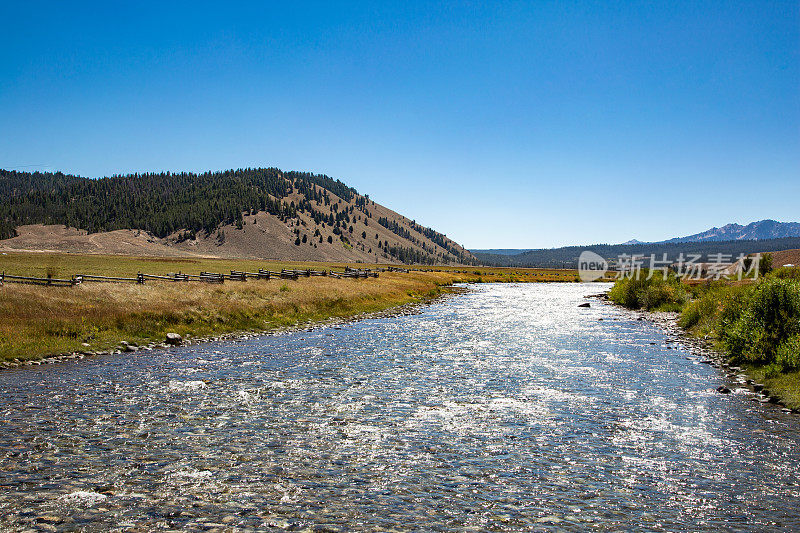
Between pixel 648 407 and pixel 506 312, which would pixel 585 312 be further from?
pixel 648 407

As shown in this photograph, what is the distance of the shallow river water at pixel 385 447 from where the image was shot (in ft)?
32.9

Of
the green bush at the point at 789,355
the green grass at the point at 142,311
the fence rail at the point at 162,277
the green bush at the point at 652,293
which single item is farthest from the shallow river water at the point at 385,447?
the green bush at the point at 652,293

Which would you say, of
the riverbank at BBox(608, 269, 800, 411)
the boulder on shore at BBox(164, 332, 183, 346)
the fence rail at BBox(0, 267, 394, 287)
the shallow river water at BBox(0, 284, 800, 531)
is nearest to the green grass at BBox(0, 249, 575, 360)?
the boulder on shore at BBox(164, 332, 183, 346)

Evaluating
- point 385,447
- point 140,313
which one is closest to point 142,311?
point 140,313

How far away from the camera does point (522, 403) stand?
18703 millimetres

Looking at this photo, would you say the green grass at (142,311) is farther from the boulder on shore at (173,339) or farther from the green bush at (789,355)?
the green bush at (789,355)

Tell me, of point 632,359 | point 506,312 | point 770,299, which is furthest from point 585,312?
point 770,299

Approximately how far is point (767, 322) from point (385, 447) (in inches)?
828

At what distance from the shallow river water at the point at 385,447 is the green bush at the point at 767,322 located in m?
2.14

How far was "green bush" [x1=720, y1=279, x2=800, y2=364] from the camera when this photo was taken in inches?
908

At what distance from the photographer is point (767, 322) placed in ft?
79.2

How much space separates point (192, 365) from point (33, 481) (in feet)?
42.6

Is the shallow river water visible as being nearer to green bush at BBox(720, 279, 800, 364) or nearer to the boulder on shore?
green bush at BBox(720, 279, 800, 364)

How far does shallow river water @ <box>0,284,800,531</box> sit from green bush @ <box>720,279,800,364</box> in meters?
2.14
